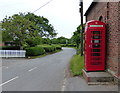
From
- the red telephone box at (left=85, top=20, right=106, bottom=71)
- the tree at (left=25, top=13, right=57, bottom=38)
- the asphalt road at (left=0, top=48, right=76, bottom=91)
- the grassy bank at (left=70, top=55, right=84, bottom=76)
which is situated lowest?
the asphalt road at (left=0, top=48, right=76, bottom=91)

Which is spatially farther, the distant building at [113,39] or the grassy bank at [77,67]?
the grassy bank at [77,67]

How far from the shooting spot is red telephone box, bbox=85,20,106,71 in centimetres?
740

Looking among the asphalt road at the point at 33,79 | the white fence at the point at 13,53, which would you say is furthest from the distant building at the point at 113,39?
the white fence at the point at 13,53

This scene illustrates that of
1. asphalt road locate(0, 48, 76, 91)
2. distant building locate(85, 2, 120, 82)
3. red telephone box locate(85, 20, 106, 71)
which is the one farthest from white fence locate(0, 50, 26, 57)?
distant building locate(85, 2, 120, 82)

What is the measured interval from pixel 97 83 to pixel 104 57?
5.76ft

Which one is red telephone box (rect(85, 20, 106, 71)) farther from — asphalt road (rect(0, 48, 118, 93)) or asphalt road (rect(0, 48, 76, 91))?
asphalt road (rect(0, 48, 76, 91))

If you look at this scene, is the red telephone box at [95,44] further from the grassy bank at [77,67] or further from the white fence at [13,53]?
the white fence at [13,53]

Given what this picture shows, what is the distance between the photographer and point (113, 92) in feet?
17.3

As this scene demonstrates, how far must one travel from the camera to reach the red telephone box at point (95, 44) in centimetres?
740

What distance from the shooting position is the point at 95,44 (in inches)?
294

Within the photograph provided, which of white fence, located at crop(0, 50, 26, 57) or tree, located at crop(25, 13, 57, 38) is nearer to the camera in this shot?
white fence, located at crop(0, 50, 26, 57)

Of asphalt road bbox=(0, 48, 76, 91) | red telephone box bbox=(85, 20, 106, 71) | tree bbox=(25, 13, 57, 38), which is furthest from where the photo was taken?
tree bbox=(25, 13, 57, 38)

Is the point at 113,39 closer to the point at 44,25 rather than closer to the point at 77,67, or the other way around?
the point at 77,67

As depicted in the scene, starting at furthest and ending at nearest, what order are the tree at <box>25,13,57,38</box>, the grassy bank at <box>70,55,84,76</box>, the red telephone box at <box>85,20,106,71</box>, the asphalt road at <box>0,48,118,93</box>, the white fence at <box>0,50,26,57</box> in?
the tree at <box>25,13,57,38</box>, the white fence at <box>0,50,26,57</box>, the grassy bank at <box>70,55,84,76</box>, the red telephone box at <box>85,20,106,71</box>, the asphalt road at <box>0,48,118,93</box>
